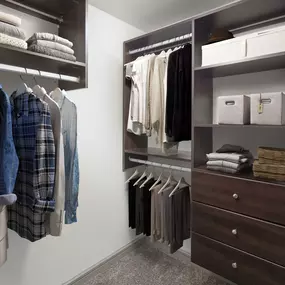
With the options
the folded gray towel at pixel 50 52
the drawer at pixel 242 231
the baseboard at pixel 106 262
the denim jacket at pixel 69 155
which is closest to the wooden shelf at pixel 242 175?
the drawer at pixel 242 231

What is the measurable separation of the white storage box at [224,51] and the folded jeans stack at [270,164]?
25.2 inches

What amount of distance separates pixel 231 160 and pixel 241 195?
0.24m

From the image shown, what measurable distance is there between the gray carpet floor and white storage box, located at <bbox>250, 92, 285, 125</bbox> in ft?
4.80

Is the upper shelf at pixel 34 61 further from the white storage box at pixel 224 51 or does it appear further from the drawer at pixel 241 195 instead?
the drawer at pixel 241 195

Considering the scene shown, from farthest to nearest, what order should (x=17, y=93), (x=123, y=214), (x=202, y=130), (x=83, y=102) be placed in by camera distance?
(x=123, y=214) < (x=83, y=102) < (x=202, y=130) < (x=17, y=93)

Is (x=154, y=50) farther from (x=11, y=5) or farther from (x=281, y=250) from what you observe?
(x=281, y=250)

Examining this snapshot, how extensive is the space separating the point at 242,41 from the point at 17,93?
1.44 m

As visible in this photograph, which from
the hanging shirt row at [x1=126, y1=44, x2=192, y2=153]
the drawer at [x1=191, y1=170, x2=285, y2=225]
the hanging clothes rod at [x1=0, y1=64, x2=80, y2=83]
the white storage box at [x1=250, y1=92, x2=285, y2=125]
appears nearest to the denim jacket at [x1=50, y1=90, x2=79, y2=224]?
the hanging clothes rod at [x1=0, y1=64, x2=80, y2=83]

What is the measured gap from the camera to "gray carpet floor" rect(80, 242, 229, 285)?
2.01 metres

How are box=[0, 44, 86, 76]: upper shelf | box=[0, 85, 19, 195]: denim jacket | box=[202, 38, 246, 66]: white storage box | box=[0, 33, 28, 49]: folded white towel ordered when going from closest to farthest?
box=[0, 85, 19, 195]: denim jacket, box=[0, 33, 28, 49]: folded white towel, box=[0, 44, 86, 76]: upper shelf, box=[202, 38, 246, 66]: white storage box

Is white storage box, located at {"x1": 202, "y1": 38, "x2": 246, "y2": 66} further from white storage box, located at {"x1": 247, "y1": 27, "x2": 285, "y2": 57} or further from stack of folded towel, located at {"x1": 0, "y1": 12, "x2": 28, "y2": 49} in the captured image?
stack of folded towel, located at {"x1": 0, "y1": 12, "x2": 28, "y2": 49}

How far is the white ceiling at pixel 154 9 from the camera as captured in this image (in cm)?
191

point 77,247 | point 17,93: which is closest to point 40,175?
point 17,93

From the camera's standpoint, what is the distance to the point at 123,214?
2.45m
